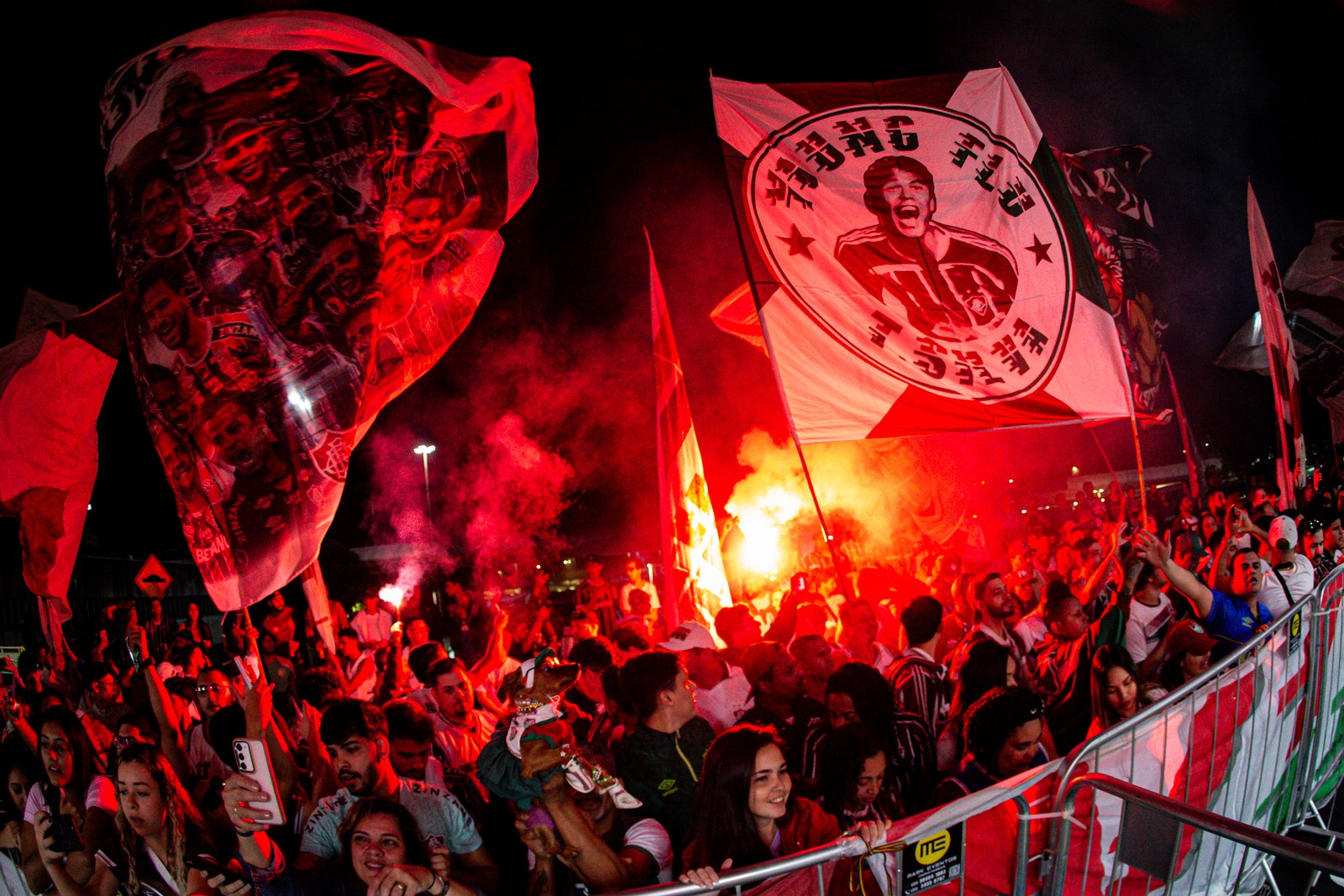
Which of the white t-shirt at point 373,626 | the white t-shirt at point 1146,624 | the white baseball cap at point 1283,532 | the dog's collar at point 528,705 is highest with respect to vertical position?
the white baseball cap at point 1283,532

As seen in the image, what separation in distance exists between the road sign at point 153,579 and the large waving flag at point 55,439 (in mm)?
574

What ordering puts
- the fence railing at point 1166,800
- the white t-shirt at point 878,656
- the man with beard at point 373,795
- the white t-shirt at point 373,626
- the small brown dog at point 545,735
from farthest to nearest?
the white t-shirt at point 373,626, the white t-shirt at point 878,656, the man with beard at point 373,795, the small brown dog at point 545,735, the fence railing at point 1166,800

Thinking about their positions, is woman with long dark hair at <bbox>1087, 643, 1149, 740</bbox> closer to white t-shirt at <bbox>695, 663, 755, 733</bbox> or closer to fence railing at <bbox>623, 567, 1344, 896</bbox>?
fence railing at <bbox>623, 567, 1344, 896</bbox>

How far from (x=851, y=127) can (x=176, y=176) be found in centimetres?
382

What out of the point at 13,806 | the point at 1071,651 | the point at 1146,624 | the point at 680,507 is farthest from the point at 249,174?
the point at 1146,624

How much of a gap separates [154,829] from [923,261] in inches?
189

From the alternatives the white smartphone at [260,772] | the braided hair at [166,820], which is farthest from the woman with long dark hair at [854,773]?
the braided hair at [166,820]

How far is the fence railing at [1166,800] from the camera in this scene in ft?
7.64

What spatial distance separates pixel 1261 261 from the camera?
857 cm

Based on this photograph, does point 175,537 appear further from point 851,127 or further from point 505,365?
point 851,127

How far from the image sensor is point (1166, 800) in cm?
219

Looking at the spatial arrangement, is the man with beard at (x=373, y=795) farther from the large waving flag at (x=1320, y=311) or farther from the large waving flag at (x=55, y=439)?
the large waving flag at (x=1320, y=311)

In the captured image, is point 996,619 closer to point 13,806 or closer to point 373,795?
point 373,795

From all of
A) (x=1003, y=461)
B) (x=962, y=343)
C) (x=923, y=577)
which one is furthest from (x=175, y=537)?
(x=1003, y=461)
